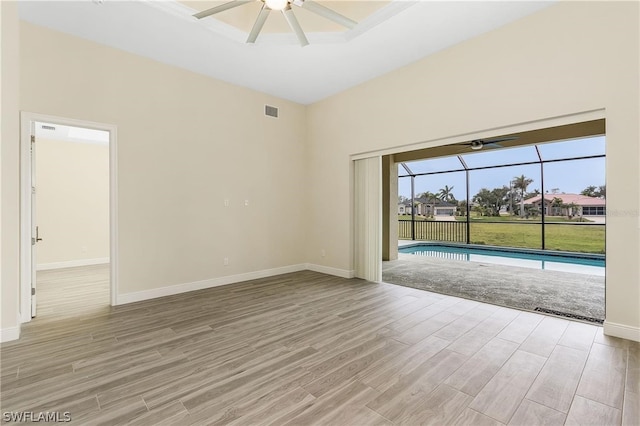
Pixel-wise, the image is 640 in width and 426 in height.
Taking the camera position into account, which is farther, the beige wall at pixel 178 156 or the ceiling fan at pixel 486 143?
the ceiling fan at pixel 486 143

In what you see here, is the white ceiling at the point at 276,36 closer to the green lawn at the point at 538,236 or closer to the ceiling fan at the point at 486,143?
the ceiling fan at the point at 486,143

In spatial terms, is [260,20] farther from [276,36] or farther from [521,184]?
[521,184]

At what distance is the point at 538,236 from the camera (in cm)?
827

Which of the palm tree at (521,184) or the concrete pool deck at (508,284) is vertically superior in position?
the palm tree at (521,184)

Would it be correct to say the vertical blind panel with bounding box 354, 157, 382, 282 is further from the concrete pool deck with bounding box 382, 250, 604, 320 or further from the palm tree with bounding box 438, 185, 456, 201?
the palm tree with bounding box 438, 185, 456, 201

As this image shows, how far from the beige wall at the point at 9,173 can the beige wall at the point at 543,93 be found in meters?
4.25

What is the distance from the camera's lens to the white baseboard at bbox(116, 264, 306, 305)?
3.88 metres

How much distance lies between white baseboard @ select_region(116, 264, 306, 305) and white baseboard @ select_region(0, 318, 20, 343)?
40.3 inches

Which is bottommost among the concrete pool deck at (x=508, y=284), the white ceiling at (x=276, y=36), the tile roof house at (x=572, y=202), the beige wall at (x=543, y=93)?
the concrete pool deck at (x=508, y=284)

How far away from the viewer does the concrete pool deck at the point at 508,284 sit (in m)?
3.66

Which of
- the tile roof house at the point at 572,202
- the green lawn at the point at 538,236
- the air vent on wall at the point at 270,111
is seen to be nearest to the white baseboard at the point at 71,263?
the air vent on wall at the point at 270,111

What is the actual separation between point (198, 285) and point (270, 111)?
A: 333 centimetres

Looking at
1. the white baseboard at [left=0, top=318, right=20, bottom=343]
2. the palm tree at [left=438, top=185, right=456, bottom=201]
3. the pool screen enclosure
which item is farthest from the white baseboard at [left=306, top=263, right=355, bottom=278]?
the palm tree at [left=438, top=185, right=456, bottom=201]

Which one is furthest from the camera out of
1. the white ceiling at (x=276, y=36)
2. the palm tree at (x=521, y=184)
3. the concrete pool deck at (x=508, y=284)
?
the palm tree at (x=521, y=184)
